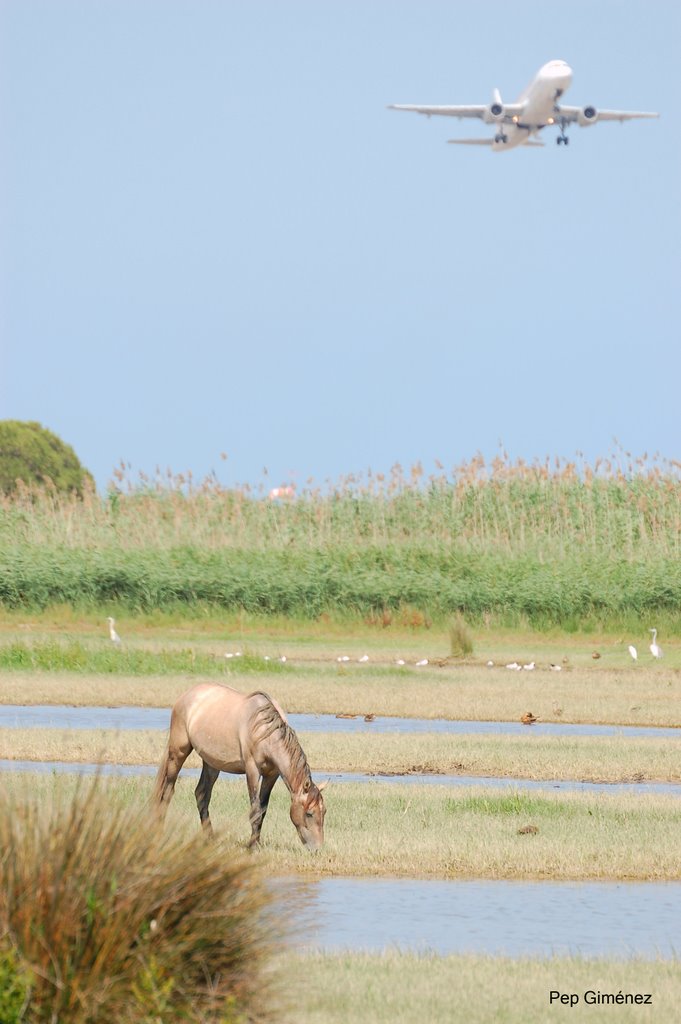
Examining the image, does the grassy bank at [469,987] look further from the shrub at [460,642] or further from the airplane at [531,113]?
the airplane at [531,113]

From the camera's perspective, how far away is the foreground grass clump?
6.28 metres

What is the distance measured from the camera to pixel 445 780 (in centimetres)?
1655

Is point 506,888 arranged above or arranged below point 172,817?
below

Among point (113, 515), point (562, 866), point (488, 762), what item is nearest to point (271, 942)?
point (562, 866)

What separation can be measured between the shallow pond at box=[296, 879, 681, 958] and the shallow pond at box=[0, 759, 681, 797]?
179 inches

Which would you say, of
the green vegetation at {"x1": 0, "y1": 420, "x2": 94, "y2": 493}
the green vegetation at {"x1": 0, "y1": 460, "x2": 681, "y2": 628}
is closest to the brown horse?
the green vegetation at {"x1": 0, "y1": 460, "x2": 681, "y2": 628}

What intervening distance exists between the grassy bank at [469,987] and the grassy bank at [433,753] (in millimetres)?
7759

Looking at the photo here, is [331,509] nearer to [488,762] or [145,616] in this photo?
[145,616]

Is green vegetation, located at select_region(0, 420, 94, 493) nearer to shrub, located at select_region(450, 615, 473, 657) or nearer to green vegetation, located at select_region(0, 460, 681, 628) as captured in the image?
green vegetation, located at select_region(0, 460, 681, 628)

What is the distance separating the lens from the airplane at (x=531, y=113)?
53.6m

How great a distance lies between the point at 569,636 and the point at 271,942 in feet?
94.1

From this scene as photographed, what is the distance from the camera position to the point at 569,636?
3516 centimetres

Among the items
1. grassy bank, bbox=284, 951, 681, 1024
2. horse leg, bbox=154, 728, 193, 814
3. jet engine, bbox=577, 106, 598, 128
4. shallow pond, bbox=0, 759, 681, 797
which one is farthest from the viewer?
jet engine, bbox=577, 106, 598, 128

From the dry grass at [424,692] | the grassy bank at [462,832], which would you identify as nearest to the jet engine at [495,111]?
the dry grass at [424,692]
